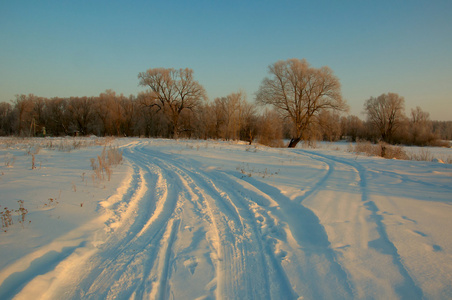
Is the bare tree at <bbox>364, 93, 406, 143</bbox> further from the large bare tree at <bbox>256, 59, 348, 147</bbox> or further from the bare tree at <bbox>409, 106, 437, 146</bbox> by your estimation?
the large bare tree at <bbox>256, 59, 348, 147</bbox>

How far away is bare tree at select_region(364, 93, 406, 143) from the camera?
3984 cm

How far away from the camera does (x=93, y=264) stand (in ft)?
8.41

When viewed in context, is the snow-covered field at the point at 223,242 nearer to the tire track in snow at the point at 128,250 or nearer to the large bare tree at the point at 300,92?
the tire track in snow at the point at 128,250

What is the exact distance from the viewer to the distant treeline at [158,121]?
110 ft

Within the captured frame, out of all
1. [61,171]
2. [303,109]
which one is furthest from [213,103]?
[61,171]

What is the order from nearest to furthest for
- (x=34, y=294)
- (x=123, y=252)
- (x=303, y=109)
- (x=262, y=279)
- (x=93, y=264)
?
Result: (x=34, y=294) → (x=262, y=279) → (x=93, y=264) → (x=123, y=252) → (x=303, y=109)

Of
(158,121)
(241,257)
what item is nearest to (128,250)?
(241,257)

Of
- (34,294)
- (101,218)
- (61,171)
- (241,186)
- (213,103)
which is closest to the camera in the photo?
(34,294)

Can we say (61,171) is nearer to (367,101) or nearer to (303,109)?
(303,109)

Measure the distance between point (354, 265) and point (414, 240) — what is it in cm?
118


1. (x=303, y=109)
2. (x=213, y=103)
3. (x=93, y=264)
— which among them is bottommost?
(x=93, y=264)

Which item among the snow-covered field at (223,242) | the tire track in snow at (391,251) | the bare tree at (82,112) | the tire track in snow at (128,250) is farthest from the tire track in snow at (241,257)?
the bare tree at (82,112)

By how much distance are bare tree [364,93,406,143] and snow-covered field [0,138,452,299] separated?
4406 centimetres

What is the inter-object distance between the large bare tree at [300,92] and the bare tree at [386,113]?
1047 inches
